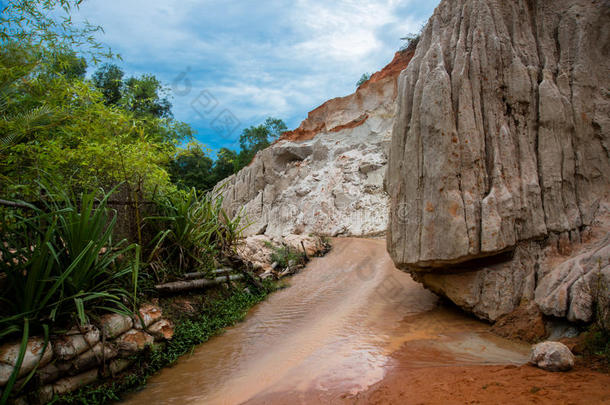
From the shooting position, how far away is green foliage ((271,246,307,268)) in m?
7.73

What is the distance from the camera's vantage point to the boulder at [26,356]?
2.31 metres

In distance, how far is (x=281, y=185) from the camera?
1512 cm

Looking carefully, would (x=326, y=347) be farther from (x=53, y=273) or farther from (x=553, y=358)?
(x=53, y=273)

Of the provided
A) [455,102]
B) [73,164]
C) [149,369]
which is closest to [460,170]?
[455,102]

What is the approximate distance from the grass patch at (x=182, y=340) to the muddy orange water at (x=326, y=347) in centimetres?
11

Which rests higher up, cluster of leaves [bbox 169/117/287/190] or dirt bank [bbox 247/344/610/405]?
cluster of leaves [bbox 169/117/287/190]

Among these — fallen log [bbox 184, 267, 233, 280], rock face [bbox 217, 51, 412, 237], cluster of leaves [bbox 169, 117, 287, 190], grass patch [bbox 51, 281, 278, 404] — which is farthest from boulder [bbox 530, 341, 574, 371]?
cluster of leaves [bbox 169, 117, 287, 190]

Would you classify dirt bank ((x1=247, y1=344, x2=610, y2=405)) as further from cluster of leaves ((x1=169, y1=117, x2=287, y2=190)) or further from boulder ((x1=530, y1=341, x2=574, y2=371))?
cluster of leaves ((x1=169, y1=117, x2=287, y2=190))

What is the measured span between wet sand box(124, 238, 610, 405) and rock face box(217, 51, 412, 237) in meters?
6.10

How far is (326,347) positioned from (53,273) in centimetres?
260

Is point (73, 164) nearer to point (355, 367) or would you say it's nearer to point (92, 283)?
point (92, 283)

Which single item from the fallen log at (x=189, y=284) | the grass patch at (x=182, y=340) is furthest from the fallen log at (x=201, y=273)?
the grass patch at (x=182, y=340)

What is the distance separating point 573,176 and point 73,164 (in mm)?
5919

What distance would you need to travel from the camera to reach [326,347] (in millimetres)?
3473
